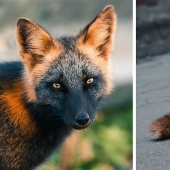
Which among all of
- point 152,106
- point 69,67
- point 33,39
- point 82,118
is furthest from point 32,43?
point 152,106

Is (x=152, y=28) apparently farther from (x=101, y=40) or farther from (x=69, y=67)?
(x=69, y=67)

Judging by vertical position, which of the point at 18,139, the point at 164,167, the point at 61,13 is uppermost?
the point at 61,13

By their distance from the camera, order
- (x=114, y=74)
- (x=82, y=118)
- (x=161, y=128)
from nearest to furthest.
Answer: (x=82, y=118)
(x=161, y=128)
(x=114, y=74)

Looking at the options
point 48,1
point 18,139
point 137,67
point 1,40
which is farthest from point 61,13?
point 18,139

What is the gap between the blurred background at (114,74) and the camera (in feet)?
12.9

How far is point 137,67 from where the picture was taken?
4.39 m

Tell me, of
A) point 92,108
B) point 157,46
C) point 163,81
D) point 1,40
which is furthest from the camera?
point 157,46

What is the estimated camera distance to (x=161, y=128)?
3.56 metres

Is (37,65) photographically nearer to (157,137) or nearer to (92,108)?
(92,108)

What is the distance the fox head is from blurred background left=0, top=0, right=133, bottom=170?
53cm

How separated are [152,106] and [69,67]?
1.07 m

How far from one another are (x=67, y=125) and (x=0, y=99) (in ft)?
1.37

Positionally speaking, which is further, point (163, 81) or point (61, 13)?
point (163, 81)

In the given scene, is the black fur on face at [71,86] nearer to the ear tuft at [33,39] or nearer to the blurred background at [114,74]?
the ear tuft at [33,39]
